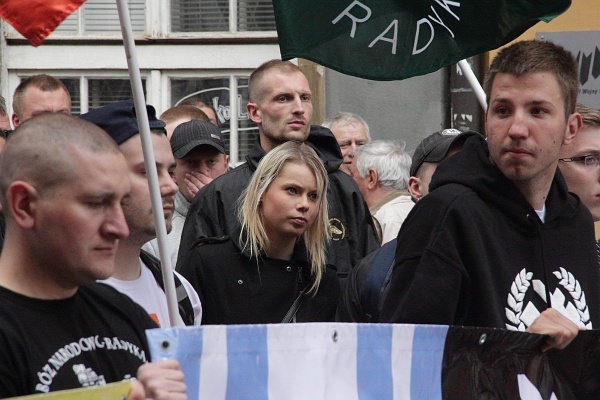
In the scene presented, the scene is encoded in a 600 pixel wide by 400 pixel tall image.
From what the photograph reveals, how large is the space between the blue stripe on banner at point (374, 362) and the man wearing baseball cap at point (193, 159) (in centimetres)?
312

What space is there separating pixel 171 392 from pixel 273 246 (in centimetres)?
255

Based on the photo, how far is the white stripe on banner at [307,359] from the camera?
2.85 m

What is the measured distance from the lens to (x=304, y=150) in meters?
5.31

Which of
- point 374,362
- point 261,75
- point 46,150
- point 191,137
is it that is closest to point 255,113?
point 261,75

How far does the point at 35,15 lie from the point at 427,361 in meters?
1.81

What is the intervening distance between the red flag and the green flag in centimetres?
85

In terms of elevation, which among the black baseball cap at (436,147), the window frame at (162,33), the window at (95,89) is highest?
the window frame at (162,33)

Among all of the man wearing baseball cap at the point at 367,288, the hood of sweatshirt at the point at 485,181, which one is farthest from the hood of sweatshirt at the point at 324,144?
the hood of sweatshirt at the point at 485,181

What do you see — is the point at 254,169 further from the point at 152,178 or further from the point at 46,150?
the point at 46,150

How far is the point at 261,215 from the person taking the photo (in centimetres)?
512

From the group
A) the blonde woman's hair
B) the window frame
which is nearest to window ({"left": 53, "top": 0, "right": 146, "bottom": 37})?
the window frame

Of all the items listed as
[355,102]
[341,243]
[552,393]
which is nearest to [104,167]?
[552,393]

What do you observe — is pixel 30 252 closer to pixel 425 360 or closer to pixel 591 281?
pixel 425 360

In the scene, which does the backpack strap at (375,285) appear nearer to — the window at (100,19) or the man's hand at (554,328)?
the man's hand at (554,328)
